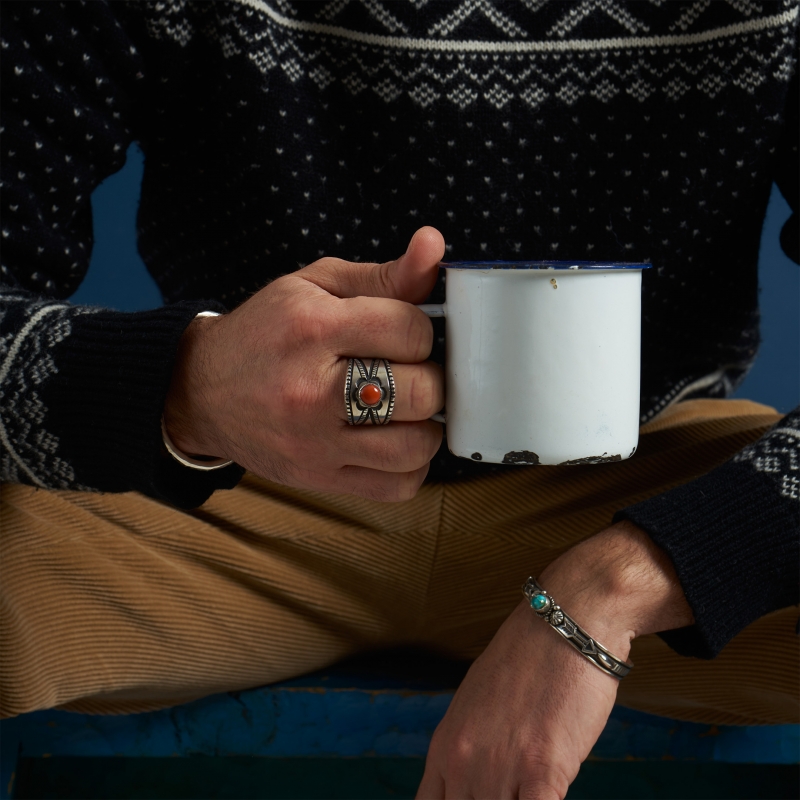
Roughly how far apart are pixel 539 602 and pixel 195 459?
33 centimetres

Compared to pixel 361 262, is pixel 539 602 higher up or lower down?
lower down

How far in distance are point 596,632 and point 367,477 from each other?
0.23m

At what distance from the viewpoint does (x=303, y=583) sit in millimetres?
1015

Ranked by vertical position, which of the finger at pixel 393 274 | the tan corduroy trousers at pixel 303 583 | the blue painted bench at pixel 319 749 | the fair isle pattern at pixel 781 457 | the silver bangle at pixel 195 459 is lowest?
the blue painted bench at pixel 319 749

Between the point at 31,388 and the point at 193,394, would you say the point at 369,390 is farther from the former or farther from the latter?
the point at 31,388

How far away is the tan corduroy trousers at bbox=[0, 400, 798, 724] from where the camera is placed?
2.95 ft

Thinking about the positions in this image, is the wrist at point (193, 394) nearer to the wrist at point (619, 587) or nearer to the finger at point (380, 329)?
the finger at point (380, 329)

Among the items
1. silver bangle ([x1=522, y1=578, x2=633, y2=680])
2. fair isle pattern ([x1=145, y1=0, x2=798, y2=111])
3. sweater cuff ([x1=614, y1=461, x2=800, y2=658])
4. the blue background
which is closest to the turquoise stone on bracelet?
silver bangle ([x1=522, y1=578, x2=633, y2=680])

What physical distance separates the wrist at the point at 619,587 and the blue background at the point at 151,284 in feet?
3.48

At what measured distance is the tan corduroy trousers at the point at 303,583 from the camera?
Result: 90 centimetres

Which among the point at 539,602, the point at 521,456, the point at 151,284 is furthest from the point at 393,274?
the point at 151,284

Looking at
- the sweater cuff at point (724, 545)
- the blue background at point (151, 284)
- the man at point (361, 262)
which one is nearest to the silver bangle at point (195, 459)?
the man at point (361, 262)

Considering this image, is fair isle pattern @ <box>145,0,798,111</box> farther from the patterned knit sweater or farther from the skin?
the skin

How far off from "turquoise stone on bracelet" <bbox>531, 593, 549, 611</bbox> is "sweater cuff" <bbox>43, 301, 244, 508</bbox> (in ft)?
0.95
